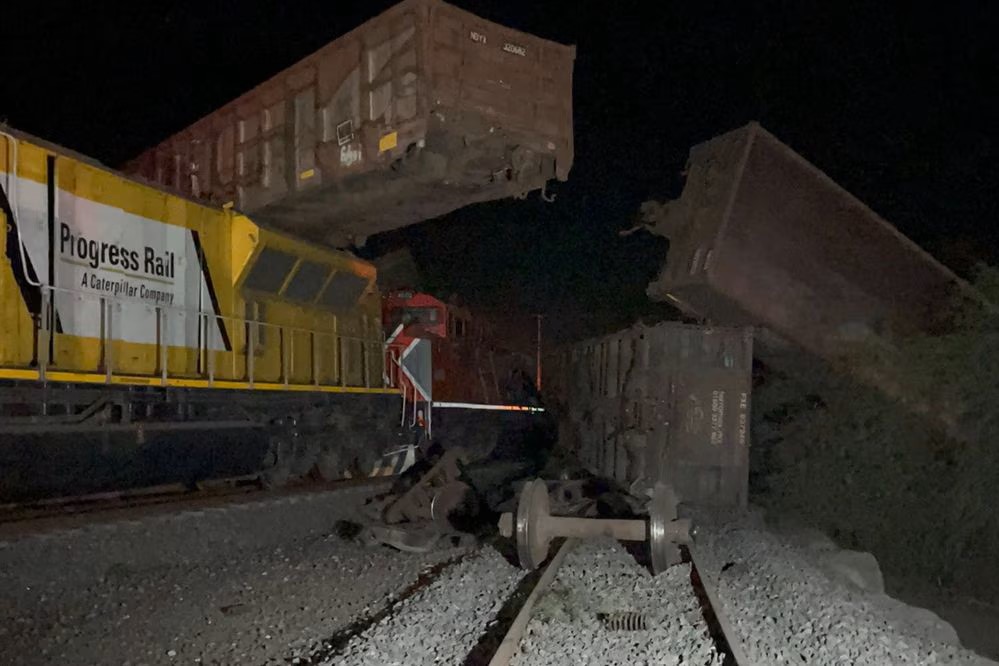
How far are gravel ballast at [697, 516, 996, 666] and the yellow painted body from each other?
17.0ft

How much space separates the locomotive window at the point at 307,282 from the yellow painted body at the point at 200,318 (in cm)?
5

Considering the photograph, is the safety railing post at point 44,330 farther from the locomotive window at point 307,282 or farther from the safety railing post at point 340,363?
the safety railing post at point 340,363

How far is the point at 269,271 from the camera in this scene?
9.59 meters

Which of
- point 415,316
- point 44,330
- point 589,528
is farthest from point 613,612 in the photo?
point 415,316

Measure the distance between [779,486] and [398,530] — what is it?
5268mm

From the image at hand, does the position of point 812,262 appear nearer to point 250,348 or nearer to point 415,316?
point 415,316

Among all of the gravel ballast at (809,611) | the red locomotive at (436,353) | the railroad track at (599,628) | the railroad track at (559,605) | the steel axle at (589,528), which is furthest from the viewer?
the red locomotive at (436,353)

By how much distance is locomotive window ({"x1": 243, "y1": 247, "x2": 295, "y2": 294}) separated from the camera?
935 cm

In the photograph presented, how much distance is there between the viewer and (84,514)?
6395mm

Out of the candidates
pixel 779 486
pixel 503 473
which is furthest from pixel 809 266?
pixel 503 473

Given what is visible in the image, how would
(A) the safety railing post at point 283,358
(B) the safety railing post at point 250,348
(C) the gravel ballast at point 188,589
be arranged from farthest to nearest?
(A) the safety railing post at point 283,358
(B) the safety railing post at point 250,348
(C) the gravel ballast at point 188,589

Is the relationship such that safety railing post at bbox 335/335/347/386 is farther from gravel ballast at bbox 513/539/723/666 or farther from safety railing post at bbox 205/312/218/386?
gravel ballast at bbox 513/539/723/666

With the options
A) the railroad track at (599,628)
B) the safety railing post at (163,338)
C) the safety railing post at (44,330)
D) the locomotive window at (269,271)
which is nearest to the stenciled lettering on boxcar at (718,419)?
the railroad track at (599,628)

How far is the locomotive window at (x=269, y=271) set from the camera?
935cm
